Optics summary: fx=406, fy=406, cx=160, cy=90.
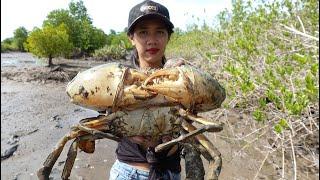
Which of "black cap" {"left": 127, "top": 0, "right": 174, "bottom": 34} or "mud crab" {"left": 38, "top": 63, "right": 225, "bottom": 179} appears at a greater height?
"black cap" {"left": 127, "top": 0, "right": 174, "bottom": 34}

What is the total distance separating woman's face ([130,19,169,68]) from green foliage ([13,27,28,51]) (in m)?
59.7

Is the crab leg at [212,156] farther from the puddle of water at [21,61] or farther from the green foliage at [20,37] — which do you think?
the green foliage at [20,37]

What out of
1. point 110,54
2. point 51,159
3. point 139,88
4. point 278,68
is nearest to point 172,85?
point 139,88

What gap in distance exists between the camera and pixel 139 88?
1939 mm

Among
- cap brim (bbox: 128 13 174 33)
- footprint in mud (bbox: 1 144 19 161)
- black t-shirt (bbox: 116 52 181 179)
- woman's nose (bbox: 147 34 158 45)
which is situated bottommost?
footprint in mud (bbox: 1 144 19 161)

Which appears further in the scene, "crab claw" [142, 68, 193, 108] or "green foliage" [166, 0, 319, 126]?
"green foliage" [166, 0, 319, 126]

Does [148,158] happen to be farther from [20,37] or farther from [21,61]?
[20,37]

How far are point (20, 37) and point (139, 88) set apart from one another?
6516cm

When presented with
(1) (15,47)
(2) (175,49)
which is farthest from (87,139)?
(1) (15,47)

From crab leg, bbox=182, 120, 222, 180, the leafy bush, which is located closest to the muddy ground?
the leafy bush

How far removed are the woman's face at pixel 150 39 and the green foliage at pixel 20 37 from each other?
59.7 metres

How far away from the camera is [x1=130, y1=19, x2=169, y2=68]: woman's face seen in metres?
2.64

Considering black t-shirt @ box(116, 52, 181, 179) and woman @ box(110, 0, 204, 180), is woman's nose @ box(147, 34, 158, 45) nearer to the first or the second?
woman @ box(110, 0, 204, 180)

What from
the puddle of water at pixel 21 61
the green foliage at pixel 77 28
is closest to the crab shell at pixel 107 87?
the puddle of water at pixel 21 61
